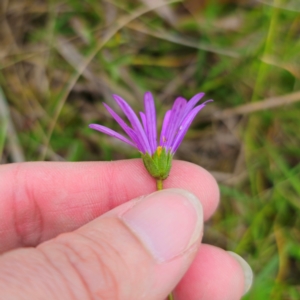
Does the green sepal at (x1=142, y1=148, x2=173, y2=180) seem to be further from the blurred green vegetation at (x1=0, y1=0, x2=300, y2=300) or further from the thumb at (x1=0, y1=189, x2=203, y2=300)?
the blurred green vegetation at (x1=0, y1=0, x2=300, y2=300)

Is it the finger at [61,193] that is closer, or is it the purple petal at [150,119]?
the purple petal at [150,119]

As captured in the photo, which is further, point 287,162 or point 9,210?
point 287,162

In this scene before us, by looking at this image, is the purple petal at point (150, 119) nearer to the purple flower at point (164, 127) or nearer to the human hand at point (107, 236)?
the purple flower at point (164, 127)

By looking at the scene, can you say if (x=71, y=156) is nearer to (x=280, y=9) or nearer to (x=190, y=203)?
(x=190, y=203)

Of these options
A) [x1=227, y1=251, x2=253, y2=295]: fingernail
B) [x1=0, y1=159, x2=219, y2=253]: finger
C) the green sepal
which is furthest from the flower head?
[x1=227, y1=251, x2=253, y2=295]: fingernail

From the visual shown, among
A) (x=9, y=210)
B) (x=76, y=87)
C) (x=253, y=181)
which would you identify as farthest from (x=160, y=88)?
(x=9, y=210)

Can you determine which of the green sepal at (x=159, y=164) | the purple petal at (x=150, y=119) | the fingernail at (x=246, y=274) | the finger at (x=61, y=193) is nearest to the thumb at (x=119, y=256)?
the green sepal at (x=159, y=164)
